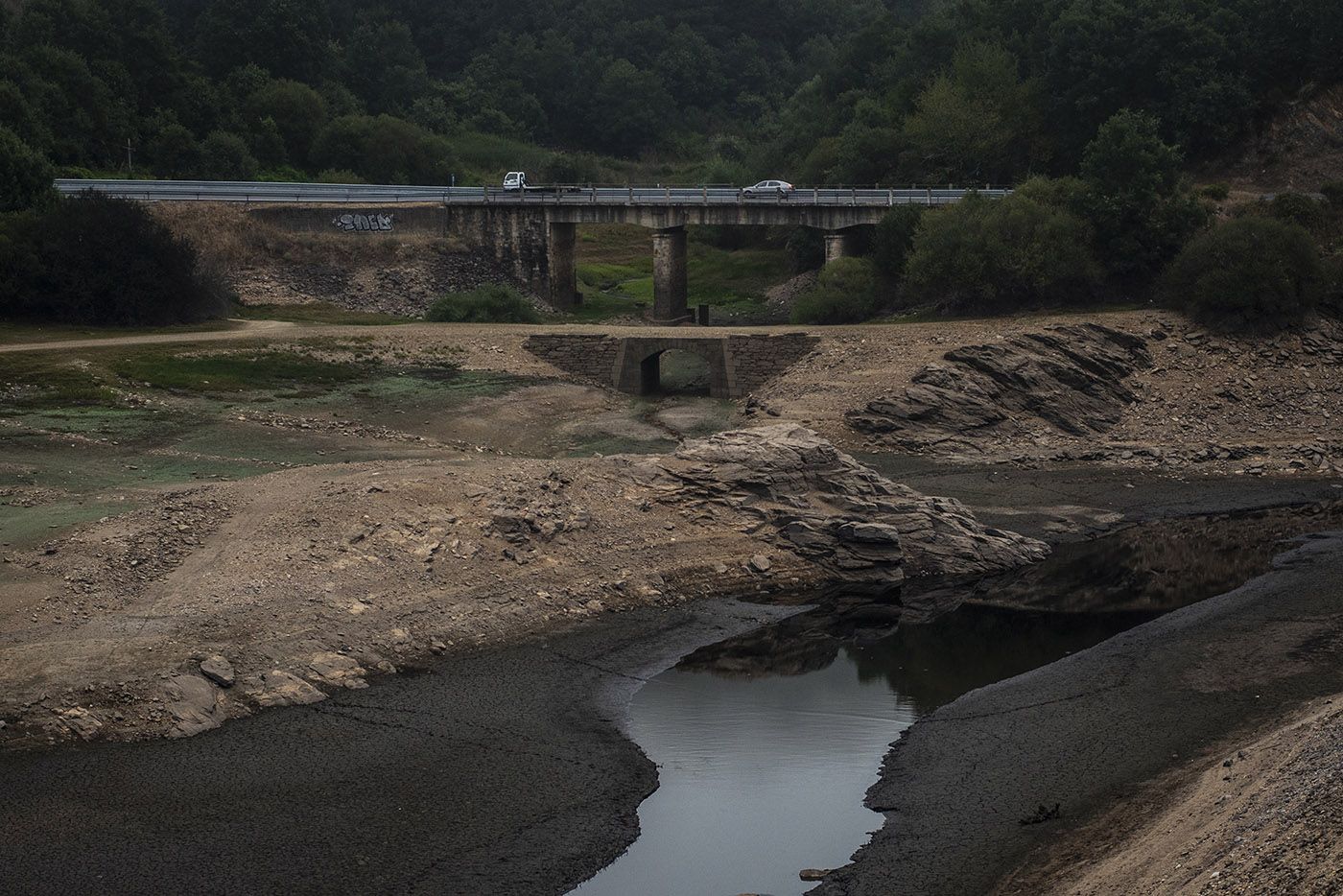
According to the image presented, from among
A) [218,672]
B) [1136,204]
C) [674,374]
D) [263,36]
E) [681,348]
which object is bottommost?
[218,672]

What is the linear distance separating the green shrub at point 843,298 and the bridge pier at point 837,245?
696 centimetres

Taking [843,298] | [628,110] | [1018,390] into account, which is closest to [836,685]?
[1018,390]

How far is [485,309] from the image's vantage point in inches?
3300

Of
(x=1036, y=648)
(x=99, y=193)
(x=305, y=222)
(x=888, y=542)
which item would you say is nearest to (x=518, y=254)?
(x=305, y=222)

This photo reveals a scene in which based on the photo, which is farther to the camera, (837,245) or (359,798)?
(837,245)

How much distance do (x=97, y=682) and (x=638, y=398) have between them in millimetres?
41640

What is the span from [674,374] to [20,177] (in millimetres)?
33018

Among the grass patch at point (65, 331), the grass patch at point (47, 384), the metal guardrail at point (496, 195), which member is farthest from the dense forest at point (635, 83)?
the grass patch at point (47, 384)

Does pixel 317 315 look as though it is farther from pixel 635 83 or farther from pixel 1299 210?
pixel 635 83

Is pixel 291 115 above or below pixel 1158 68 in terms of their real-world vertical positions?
below

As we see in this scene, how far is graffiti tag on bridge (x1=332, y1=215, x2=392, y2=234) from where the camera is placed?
9362 cm

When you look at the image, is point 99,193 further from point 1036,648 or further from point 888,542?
point 1036,648

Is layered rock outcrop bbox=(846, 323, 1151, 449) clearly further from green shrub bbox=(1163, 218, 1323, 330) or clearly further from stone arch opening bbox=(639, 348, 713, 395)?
stone arch opening bbox=(639, 348, 713, 395)

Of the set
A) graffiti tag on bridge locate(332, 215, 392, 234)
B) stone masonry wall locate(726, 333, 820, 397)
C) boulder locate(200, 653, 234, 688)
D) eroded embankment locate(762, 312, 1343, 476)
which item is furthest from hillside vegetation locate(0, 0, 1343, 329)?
boulder locate(200, 653, 234, 688)
